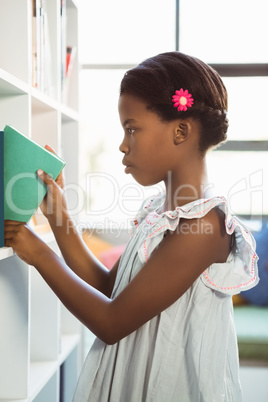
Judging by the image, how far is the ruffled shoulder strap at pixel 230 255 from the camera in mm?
1035

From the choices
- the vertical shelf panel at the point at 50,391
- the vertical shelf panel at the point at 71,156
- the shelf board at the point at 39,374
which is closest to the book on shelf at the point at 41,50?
the vertical shelf panel at the point at 71,156

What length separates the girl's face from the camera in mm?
1084

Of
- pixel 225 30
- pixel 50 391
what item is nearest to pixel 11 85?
pixel 50 391

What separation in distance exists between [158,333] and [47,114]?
780 millimetres

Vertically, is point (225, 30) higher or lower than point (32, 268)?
higher

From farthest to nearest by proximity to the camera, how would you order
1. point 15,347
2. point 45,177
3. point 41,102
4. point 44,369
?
1. point 44,369
2. point 41,102
3. point 15,347
4. point 45,177

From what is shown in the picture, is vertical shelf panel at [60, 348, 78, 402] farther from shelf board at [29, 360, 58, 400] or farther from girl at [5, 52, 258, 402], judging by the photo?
girl at [5, 52, 258, 402]

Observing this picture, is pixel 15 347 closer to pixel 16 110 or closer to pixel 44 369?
pixel 44 369

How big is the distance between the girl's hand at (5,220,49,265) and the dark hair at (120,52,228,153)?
0.38 m

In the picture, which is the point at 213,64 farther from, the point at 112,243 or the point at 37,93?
the point at 37,93

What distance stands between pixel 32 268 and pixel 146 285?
69cm

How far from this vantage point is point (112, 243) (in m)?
3.22

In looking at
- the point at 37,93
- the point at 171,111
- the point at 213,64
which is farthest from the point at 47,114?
the point at 213,64

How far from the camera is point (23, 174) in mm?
1063
